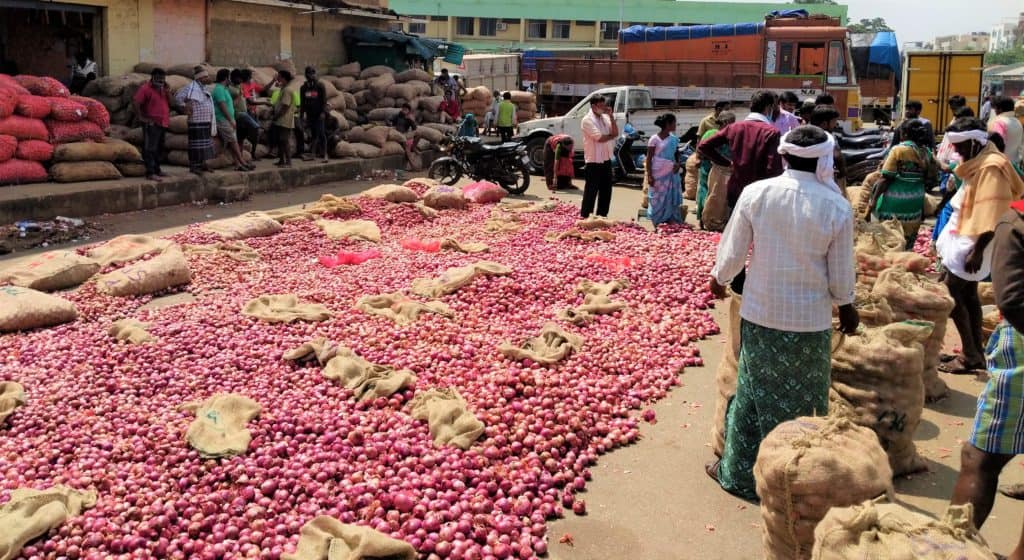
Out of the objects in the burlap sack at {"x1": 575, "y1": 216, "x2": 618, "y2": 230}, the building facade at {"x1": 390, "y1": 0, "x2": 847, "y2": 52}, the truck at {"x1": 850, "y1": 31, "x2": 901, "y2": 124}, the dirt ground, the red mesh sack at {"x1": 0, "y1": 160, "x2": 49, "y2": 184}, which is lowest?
the dirt ground

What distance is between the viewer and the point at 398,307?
6.73 m

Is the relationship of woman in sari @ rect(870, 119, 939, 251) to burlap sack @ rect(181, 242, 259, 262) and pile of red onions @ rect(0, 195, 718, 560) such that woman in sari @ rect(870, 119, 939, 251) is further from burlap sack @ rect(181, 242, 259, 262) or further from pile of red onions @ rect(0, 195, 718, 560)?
burlap sack @ rect(181, 242, 259, 262)

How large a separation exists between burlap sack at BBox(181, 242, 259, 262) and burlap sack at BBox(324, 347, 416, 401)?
3.62 metres

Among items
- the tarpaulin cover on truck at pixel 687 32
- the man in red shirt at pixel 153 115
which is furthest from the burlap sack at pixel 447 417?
the tarpaulin cover on truck at pixel 687 32

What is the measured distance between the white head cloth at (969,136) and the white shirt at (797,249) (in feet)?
7.68

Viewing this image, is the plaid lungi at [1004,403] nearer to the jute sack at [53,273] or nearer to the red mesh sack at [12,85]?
the jute sack at [53,273]

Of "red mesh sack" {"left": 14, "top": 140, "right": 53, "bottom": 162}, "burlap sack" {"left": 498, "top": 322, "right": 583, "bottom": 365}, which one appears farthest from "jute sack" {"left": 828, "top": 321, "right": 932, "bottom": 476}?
"red mesh sack" {"left": 14, "top": 140, "right": 53, "bottom": 162}

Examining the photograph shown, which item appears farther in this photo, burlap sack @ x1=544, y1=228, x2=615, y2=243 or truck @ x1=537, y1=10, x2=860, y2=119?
truck @ x1=537, y1=10, x2=860, y2=119

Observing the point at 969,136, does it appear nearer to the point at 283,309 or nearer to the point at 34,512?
the point at 283,309

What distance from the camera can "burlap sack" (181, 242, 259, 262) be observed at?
343 inches

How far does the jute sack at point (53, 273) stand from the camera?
734cm

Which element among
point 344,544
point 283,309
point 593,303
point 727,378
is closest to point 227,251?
point 283,309

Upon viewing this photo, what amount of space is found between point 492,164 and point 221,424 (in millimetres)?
10587

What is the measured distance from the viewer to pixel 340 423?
15.2ft
